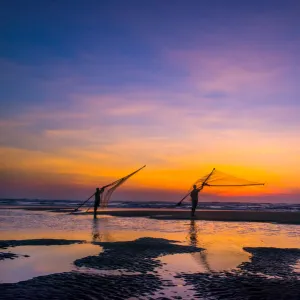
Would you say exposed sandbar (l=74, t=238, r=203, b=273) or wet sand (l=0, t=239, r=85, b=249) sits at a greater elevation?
wet sand (l=0, t=239, r=85, b=249)

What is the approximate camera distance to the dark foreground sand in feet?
31.6

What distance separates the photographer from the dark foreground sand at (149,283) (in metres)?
9.63

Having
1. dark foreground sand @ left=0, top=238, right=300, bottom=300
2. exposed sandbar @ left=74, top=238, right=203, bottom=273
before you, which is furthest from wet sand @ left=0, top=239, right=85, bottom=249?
dark foreground sand @ left=0, top=238, right=300, bottom=300

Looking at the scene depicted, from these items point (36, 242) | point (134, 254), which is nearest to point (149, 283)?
point (134, 254)

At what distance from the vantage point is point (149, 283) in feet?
35.5

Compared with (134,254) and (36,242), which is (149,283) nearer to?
(134,254)

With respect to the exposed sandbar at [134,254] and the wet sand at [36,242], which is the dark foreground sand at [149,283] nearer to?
the exposed sandbar at [134,254]

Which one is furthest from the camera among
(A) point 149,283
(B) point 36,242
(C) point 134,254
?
(B) point 36,242

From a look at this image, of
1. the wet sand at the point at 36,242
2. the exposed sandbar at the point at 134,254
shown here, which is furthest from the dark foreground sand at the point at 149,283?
the wet sand at the point at 36,242

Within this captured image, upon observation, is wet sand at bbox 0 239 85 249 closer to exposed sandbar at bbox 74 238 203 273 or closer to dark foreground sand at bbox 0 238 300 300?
exposed sandbar at bbox 74 238 203 273

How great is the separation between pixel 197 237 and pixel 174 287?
478 inches

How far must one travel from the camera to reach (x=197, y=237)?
878 inches

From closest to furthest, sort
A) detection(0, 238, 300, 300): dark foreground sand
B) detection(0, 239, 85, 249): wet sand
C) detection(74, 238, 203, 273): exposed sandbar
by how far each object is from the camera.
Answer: detection(0, 238, 300, 300): dark foreground sand, detection(74, 238, 203, 273): exposed sandbar, detection(0, 239, 85, 249): wet sand

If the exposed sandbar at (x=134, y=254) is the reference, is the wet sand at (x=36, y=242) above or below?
above
